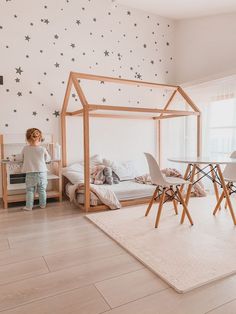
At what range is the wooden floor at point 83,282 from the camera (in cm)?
136

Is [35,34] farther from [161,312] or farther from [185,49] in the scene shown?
[161,312]

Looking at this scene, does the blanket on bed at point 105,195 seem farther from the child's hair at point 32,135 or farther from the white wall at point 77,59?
the white wall at point 77,59

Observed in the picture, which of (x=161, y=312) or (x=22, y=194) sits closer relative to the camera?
(x=161, y=312)

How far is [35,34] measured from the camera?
362cm

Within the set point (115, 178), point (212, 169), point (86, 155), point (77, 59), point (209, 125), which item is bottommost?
point (115, 178)

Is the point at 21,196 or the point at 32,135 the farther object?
the point at 21,196

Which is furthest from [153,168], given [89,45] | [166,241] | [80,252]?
[89,45]

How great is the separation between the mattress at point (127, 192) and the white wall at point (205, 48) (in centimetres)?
207

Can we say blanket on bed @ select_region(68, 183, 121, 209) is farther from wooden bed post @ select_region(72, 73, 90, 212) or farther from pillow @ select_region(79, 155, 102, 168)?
pillow @ select_region(79, 155, 102, 168)

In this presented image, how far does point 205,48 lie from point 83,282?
4.02 m

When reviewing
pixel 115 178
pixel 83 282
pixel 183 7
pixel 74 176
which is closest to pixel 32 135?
pixel 74 176

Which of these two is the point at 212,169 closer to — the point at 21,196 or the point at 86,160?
the point at 86,160

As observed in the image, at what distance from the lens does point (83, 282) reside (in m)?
1.59

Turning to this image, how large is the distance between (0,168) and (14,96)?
1020 mm
